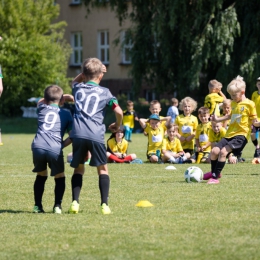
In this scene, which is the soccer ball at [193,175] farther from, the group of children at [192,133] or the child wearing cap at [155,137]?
the child wearing cap at [155,137]

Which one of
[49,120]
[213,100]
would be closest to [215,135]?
[213,100]

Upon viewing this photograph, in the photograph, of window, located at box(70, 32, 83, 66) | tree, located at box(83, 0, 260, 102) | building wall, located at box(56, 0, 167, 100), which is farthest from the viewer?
window, located at box(70, 32, 83, 66)

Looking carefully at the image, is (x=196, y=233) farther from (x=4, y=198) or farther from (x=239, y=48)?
(x=239, y=48)

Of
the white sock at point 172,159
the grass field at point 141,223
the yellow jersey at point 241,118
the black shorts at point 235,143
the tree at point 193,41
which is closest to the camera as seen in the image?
the grass field at point 141,223

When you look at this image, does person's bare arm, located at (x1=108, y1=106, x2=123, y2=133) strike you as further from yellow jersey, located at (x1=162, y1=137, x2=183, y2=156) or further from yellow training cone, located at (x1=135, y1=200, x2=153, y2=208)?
yellow jersey, located at (x1=162, y1=137, x2=183, y2=156)

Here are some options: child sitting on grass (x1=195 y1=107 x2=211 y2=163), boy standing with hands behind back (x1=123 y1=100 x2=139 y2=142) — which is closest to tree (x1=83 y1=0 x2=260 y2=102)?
boy standing with hands behind back (x1=123 y1=100 x2=139 y2=142)

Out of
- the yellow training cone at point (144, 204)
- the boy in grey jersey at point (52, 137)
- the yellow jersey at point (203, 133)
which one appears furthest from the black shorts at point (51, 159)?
the yellow jersey at point (203, 133)

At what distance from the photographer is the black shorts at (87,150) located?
28.5 ft

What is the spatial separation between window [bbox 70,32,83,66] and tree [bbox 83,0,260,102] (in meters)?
18.1

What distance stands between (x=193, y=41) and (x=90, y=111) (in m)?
24.6

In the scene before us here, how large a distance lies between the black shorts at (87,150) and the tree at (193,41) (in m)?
24.1

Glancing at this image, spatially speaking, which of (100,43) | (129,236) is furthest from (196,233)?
(100,43)

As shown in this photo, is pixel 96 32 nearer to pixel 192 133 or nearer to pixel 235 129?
pixel 192 133

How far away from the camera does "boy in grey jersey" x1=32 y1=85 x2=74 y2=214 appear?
8969 millimetres
